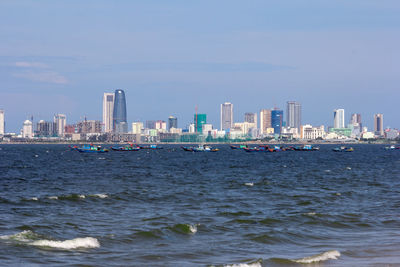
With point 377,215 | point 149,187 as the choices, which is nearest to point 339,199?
point 377,215

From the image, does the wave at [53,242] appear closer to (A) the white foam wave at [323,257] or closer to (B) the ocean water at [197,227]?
(B) the ocean water at [197,227]

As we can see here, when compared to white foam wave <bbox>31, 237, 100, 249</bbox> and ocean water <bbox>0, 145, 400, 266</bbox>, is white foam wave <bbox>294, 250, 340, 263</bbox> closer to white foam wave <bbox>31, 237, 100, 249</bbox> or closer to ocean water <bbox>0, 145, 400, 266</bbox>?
ocean water <bbox>0, 145, 400, 266</bbox>

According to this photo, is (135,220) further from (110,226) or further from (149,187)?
(149,187)

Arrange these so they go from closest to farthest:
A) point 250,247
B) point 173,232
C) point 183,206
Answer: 1. point 250,247
2. point 173,232
3. point 183,206

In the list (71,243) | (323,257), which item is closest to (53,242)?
(71,243)

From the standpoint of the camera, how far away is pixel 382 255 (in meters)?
23.6

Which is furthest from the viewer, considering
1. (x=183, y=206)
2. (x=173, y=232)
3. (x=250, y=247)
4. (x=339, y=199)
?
(x=339, y=199)

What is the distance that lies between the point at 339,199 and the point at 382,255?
21.9 m

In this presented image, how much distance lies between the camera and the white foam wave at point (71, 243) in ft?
82.9

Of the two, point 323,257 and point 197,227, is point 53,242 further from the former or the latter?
point 323,257

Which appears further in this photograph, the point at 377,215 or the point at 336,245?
the point at 377,215

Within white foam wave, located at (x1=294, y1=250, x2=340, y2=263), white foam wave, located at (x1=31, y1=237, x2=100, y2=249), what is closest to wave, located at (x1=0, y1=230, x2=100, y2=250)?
white foam wave, located at (x1=31, y1=237, x2=100, y2=249)

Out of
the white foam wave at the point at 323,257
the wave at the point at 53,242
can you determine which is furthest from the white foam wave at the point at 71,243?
the white foam wave at the point at 323,257

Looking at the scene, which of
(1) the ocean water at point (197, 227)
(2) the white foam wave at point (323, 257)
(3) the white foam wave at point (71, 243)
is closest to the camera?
(2) the white foam wave at point (323, 257)
